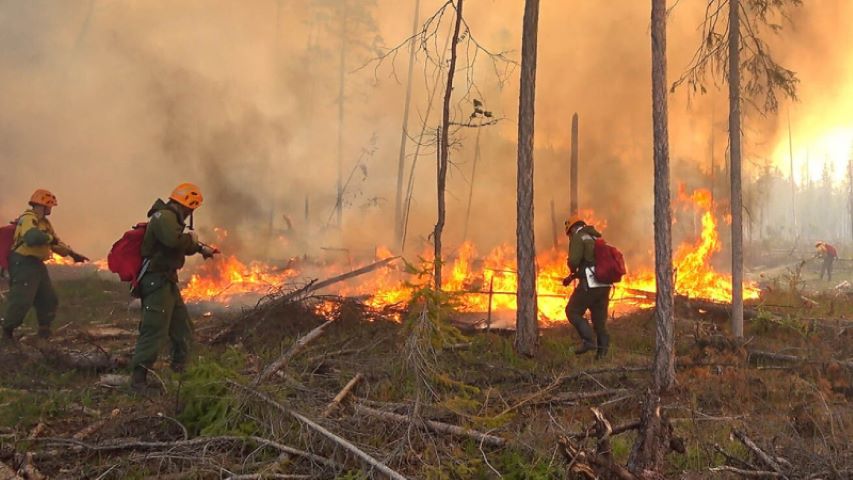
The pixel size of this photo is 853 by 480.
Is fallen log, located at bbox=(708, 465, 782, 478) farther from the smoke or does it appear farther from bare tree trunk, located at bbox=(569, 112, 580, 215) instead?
the smoke

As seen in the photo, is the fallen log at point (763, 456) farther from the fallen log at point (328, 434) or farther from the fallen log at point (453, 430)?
the fallen log at point (328, 434)

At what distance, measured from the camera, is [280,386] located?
4.25 meters

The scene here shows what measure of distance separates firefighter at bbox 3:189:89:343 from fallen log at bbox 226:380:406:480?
5134mm

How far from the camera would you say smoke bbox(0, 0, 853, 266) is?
18.2 m

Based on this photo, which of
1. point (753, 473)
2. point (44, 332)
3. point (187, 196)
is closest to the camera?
point (753, 473)

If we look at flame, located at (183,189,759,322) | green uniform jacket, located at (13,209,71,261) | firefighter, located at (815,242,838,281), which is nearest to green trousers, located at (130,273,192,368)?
green uniform jacket, located at (13,209,71,261)

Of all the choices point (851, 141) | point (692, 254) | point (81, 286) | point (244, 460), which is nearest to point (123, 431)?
point (244, 460)

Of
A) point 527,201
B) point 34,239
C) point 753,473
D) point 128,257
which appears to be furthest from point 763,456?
point 34,239

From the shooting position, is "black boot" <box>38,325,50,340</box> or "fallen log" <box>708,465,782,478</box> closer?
"fallen log" <box>708,465,782,478</box>

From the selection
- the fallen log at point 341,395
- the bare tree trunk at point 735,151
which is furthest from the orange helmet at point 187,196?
the bare tree trunk at point 735,151

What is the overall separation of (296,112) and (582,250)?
19534mm

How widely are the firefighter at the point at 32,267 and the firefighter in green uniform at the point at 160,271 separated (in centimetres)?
284

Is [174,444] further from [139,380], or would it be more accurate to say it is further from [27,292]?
[27,292]

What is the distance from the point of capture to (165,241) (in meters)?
5.35
